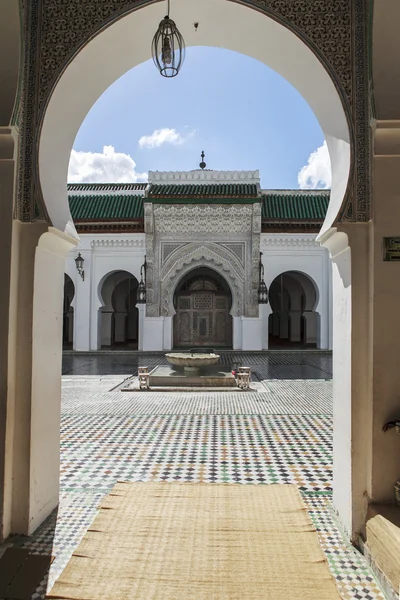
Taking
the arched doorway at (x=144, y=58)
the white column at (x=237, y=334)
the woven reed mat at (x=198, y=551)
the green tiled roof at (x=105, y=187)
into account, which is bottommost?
the woven reed mat at (x=198, y=551)

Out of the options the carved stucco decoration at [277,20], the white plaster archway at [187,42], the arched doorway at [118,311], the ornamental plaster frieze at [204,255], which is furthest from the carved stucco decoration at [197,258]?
the carved stucco decoration at [277,20]

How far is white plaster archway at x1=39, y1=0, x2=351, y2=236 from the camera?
68.8 inches

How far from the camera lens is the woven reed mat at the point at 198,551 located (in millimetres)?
1262

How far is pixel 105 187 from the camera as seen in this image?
10.4 meters

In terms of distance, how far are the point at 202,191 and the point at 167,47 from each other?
25.0 feet

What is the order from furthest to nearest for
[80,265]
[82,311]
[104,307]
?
[104,307] < [82,311] < [80,265]

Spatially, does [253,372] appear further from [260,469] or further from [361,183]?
[361,183]

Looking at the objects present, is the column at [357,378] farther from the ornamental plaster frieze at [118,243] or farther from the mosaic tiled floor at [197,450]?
the ornamental plaster frieze at [118,243]

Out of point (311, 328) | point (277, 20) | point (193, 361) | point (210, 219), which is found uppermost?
point (210, 219)

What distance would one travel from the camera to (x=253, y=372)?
6.31 meters

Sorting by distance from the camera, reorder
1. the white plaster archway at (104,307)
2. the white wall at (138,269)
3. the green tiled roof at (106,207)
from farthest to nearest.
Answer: the green tiled roof at (106,207), the white plaster archway at (104,307), the white wall at (138,269)

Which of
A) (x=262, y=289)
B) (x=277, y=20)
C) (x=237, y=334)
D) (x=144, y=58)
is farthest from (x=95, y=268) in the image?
(x=277, y=20)

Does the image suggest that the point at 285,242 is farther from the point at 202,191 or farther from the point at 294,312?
the point at 294,312

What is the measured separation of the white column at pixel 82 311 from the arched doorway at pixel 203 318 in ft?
6.17
